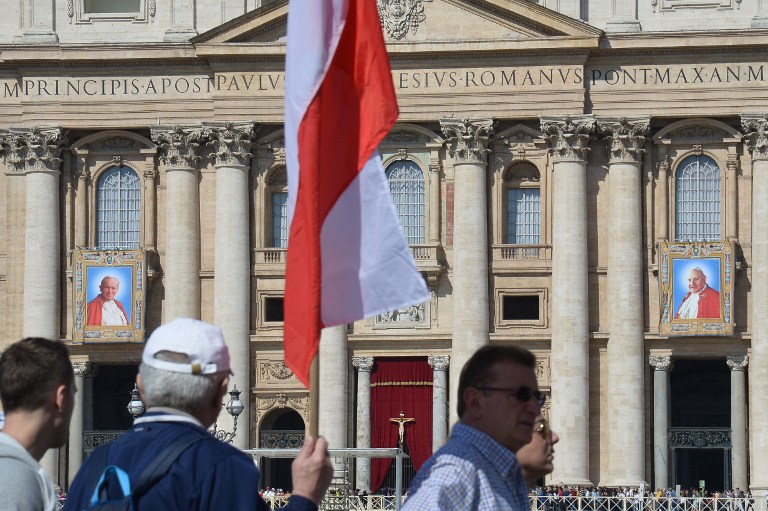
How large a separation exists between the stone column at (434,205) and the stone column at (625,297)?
342cm

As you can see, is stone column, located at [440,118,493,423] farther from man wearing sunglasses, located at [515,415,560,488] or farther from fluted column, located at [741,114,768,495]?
man wearing sunglasses, located at [515,415,560,488]

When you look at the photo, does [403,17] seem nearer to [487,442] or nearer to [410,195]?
[410,195]

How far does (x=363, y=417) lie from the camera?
51438 millimetres

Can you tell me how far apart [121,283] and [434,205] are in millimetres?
8525

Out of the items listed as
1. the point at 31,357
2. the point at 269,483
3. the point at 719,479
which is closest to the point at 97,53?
the point at 269,483

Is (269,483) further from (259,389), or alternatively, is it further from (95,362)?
(95,362)

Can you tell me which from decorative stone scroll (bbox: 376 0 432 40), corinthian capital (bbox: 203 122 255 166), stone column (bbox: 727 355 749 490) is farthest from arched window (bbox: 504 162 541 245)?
corinthian capital (bbox: 203 122 255 166)

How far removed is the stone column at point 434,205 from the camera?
171ft

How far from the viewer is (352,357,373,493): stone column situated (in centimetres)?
5066

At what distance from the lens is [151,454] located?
7891 mm

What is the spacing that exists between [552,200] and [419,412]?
651cm

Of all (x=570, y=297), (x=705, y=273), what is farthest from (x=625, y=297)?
(x=705, y=273)

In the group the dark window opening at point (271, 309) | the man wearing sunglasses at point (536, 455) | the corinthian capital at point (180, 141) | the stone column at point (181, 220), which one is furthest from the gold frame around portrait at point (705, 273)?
the man wearing sunglasses at point (536, 455)

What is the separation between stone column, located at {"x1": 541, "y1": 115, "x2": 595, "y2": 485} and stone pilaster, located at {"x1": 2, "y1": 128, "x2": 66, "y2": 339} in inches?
516
